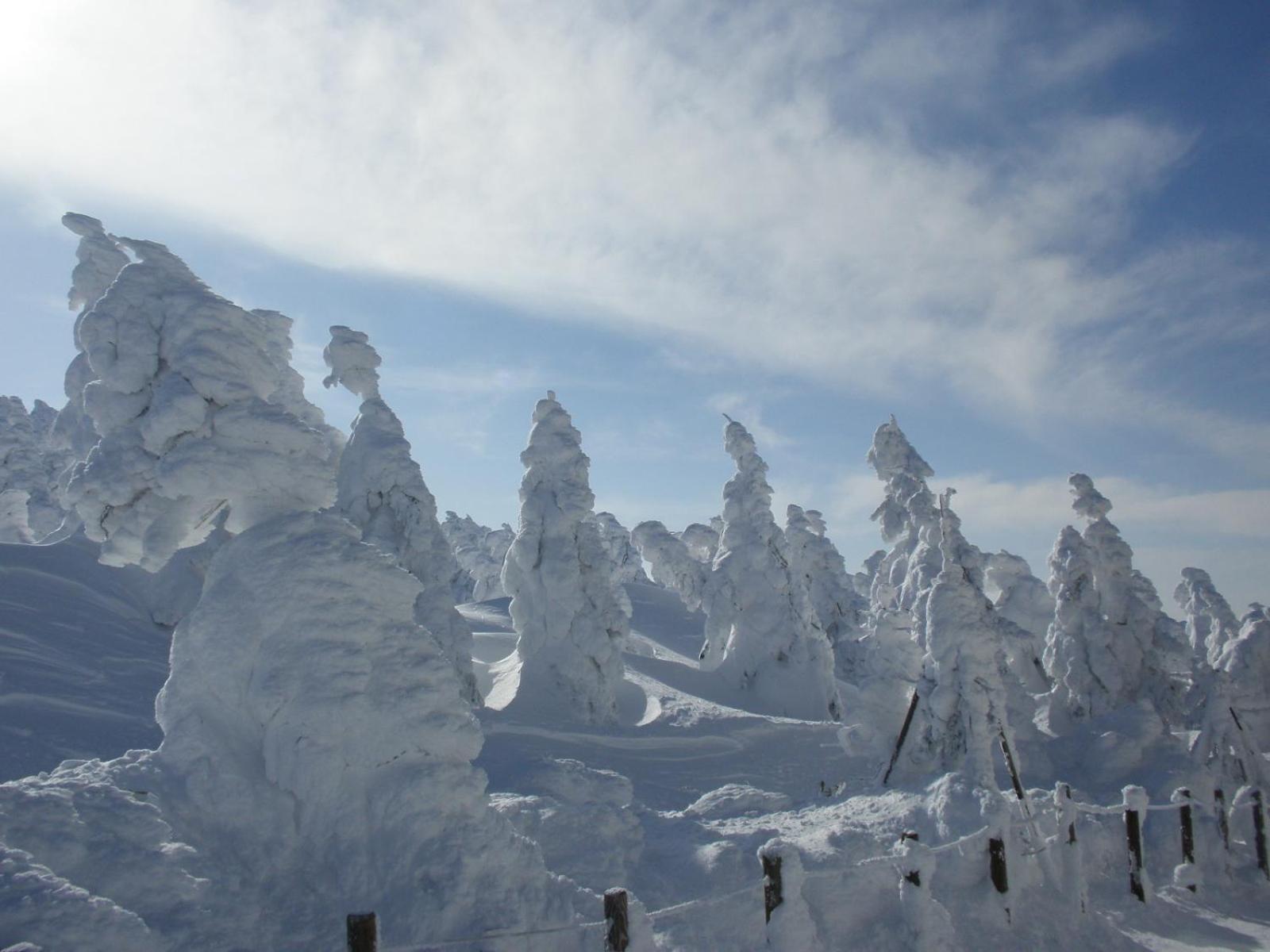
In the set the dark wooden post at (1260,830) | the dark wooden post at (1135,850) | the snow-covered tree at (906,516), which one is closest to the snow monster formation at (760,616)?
the snow-covered tree at (906,516)

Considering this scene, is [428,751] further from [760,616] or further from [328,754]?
[760,616]

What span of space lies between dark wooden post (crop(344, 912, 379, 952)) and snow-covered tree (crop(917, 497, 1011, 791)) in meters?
13.4

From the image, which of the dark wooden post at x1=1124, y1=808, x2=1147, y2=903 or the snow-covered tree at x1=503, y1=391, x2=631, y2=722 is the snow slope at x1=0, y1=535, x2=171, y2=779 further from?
the dark wooden post at x1=1124, y1=808, x2=1147, y2=903

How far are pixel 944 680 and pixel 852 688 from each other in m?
21.9

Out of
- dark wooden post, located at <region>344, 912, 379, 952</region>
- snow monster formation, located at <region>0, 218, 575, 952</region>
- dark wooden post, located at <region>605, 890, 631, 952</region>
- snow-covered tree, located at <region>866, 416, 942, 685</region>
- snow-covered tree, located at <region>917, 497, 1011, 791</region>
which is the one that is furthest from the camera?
snow-covered tree, located at <region>866, 416, 942, 685</region>

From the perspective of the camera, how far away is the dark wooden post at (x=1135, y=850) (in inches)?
498

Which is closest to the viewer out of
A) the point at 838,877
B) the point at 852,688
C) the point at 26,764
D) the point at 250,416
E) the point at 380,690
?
the point at 380,690

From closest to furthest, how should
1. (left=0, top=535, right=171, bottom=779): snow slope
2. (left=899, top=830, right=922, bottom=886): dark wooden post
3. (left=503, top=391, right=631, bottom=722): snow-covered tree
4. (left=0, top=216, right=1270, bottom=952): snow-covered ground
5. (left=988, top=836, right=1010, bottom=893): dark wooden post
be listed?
(left=0, top=216, right=1270, bottom=952): snow-covered ground < (left=899, top=830, right=922, bottom=886): dark wooden post < (left=988, top=836, right=1010, bottom=893): dark wooden post < (left=0, top=535, right=171, bottom=779): snow slope < (left=503, top=391, right=631, bottom=722): snow-covered tree

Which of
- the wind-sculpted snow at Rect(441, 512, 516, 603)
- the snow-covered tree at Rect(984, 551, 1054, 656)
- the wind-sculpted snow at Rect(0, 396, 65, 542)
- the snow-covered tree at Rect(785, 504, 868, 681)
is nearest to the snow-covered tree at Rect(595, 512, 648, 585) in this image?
the wind-sculpted snow at Rect(441, 512, 516, 603)

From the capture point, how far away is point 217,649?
957 centimetres

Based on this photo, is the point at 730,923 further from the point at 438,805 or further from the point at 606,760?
the point at 606,760

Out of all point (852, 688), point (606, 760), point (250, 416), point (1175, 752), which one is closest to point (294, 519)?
point (250, 416)

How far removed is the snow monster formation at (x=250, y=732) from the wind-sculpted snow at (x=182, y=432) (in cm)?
3

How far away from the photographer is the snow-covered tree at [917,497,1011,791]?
16344mm
